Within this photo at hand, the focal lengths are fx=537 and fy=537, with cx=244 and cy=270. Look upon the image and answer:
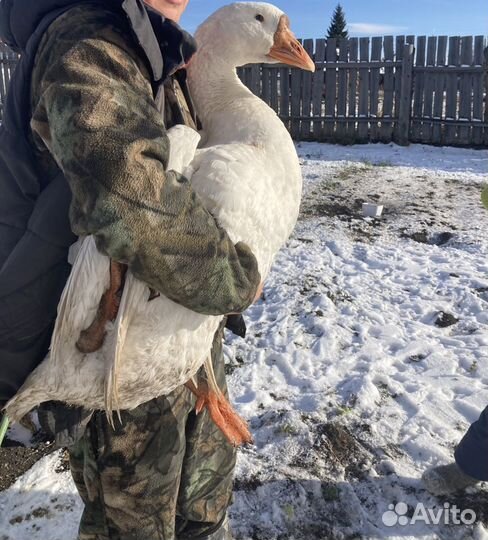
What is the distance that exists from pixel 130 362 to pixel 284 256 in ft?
11.9

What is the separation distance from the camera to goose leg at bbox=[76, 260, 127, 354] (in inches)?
46.0

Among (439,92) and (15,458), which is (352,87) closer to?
(439,92)

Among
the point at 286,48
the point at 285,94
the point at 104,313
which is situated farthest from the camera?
the point at 285,94

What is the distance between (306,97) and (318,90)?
0.26 metres

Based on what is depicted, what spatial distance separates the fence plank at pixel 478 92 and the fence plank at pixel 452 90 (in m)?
0.30

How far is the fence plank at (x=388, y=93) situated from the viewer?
31.7 feet

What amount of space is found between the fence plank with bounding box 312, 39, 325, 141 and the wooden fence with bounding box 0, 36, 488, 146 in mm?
17

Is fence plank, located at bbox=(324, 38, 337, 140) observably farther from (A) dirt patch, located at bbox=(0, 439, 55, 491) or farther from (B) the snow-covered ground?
(A) dirt patch, located at bbox=(0, 439, 55, 491)

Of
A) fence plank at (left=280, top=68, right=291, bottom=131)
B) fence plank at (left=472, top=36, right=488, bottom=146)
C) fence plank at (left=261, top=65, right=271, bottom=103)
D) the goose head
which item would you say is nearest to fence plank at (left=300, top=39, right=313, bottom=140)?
fence plank at (left=280, top=68, right=291, bottom=131)

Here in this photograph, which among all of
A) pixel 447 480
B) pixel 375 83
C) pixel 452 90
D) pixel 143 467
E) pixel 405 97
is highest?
pixel 375 83

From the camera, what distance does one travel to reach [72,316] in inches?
46.6

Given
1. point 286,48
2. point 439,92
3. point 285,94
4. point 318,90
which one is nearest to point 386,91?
point 439,92

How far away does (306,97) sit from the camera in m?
10.2

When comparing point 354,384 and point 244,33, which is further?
point 354,384
